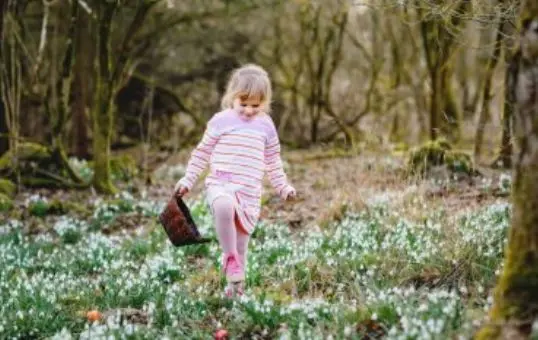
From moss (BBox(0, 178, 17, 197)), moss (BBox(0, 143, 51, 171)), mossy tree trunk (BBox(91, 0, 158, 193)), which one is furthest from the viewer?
moss (BBox(0, 143, 51, 171))

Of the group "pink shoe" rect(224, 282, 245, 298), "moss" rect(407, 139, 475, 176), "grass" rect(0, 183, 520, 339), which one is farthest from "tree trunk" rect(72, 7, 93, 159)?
"pink shoe" rect(224, 282, 245, 298)

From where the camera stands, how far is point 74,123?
56.7 feet

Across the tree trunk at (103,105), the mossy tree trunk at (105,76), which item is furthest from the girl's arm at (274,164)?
the tree trunk at (103,105)

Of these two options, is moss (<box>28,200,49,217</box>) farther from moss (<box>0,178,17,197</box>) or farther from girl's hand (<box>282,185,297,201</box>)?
girl's hand (<box>282,185,297,201</box>)

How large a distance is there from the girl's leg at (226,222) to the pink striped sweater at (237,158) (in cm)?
12

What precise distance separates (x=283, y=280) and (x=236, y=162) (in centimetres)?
110

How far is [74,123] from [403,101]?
32.4 ft

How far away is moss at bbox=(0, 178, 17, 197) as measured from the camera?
1316cm

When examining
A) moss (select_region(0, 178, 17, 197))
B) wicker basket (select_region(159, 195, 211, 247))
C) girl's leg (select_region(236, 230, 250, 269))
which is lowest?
moss (select_region(0, 178, 17, 197))

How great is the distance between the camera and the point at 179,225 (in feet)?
21.4

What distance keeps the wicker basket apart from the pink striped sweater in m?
0.21

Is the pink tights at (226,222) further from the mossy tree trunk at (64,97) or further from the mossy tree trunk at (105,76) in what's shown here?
the mossy tree trunk at (64,97)

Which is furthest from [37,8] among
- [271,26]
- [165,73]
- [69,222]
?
[69,222]

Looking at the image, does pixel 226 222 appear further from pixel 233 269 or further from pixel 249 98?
pixel 249 98
